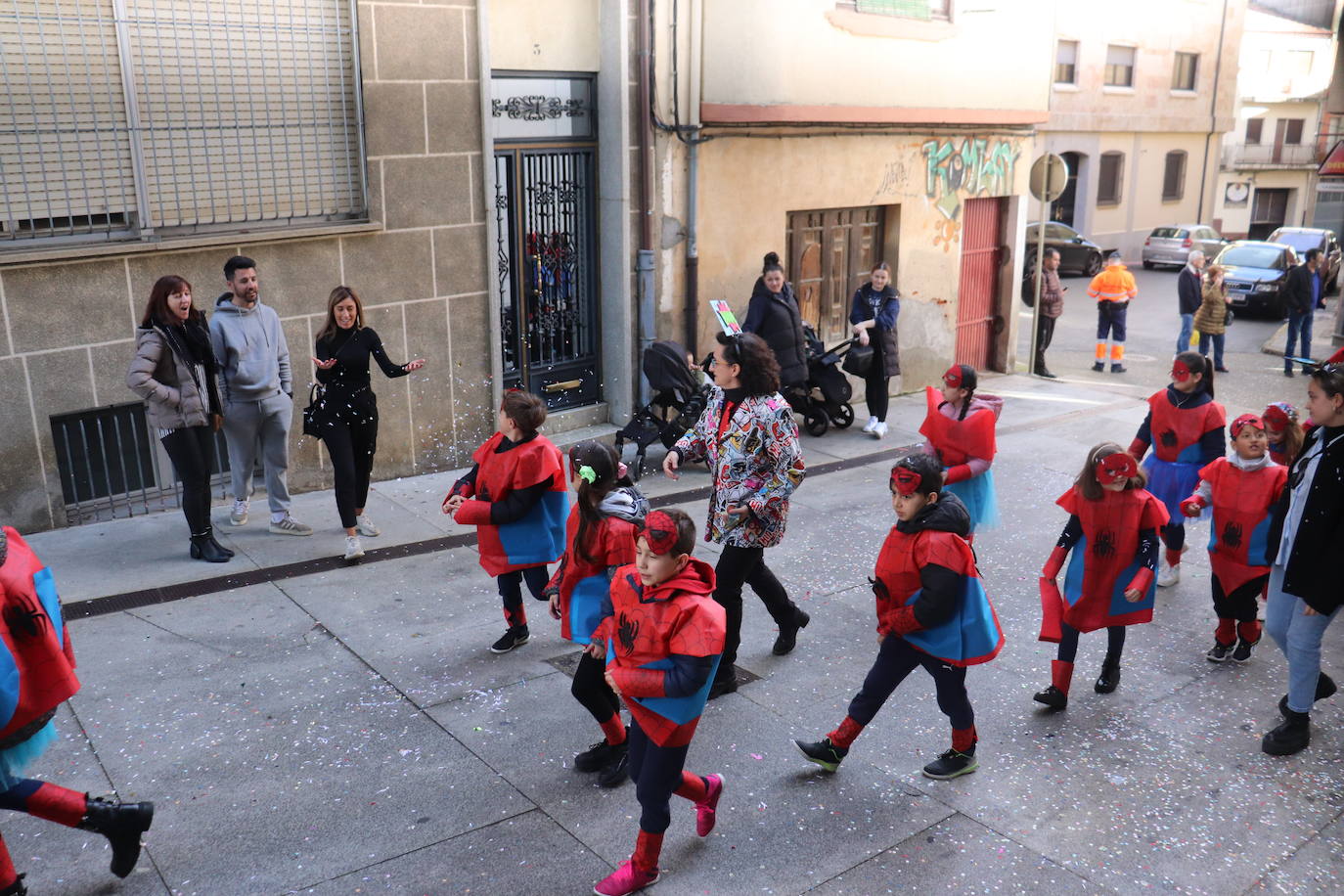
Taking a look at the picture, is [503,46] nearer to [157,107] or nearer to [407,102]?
[407,102]

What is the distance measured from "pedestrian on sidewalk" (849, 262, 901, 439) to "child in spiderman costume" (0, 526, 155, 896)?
26.8ft

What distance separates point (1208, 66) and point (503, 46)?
32.1 m

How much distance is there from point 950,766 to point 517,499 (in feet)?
7.32

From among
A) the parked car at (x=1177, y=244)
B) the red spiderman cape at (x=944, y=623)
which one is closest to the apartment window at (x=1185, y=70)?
the parked car at (x=1177, y=244)

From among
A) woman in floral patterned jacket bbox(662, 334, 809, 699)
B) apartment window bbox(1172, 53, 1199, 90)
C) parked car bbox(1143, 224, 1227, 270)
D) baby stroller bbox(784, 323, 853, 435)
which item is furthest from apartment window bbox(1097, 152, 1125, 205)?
woman in floral patterned jacket bbox(662, 334, 809, 699)

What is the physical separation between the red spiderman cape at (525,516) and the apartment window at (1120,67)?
31333mm

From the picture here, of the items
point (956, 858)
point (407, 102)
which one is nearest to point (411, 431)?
point (407, 102)

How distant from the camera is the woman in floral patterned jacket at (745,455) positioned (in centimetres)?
532

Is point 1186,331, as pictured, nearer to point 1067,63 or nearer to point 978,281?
point 978,281

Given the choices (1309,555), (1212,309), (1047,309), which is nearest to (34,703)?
(1309,555)

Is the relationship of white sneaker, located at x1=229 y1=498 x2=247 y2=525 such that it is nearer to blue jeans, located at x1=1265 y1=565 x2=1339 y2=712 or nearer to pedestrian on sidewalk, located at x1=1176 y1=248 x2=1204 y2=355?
blue jeans, located at x1=1265 y1=565 x2=1339 y2=712

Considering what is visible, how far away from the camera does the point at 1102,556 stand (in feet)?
17.5

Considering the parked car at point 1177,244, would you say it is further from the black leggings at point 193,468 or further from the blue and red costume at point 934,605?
the blue and red costume at point 934,605

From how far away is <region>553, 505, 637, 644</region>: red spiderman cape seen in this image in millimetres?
4664
